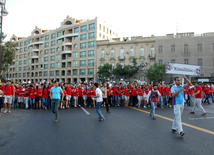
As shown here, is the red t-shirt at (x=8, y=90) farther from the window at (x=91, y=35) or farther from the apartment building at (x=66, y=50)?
the window at (x=91, y=35)

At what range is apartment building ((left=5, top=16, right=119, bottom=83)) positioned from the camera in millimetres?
51625

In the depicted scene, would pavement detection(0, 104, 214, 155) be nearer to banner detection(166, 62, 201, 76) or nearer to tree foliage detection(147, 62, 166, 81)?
banner detection(166, 62, 201, 76)

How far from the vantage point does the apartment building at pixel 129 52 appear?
4388cm

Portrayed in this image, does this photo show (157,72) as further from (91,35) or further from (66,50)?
(66,50)

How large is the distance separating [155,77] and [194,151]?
36.0 m

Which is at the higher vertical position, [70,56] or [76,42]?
[76,42]

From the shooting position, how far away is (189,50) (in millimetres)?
40719

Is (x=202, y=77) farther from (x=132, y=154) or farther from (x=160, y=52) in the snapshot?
(x=132, y=154)

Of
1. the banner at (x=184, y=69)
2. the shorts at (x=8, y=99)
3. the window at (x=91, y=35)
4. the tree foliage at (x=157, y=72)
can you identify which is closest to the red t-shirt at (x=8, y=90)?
the shorts at (x=8, y=99)

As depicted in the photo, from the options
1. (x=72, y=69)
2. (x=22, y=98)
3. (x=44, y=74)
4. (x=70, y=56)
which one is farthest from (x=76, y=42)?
→ (x=22, y=98)

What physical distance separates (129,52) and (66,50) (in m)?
21.5

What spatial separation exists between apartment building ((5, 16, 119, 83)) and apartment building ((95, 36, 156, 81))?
10.6ft

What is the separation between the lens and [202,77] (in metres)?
39.9

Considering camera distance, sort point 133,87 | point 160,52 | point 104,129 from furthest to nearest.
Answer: point 160,52, point 133,87, point 104,129
